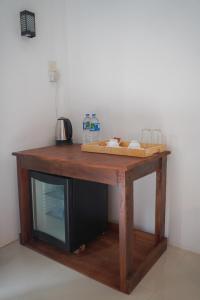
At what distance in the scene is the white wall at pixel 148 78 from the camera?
1617mm

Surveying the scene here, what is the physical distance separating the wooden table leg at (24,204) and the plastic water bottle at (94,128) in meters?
0.61

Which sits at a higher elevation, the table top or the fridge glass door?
the table top

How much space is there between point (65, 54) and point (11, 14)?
0.56m

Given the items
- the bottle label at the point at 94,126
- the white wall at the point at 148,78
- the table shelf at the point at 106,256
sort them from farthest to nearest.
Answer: the bottle label at the point at 94,126
the white wall at the point at 148,78
the table shelf at the point at 106,256

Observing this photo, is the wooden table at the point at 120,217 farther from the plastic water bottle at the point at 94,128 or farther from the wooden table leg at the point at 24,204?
the plastic water bottle at the point at 94,128

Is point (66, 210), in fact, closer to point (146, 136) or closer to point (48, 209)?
point (48, 209)

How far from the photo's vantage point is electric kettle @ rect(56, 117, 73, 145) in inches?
81.1

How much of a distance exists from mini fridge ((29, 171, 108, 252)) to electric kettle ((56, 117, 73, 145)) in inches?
16.8

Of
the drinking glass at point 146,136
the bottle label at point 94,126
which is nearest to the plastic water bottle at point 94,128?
the bottle label at point 94,126

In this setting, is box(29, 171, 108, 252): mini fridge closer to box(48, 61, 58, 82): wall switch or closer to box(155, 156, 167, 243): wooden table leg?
box(155, 156, 167, 243): wooden table leg

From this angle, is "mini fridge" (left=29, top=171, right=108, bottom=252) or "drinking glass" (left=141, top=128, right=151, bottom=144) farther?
"drinking glass" (left=141, top=128, right=151, bottom=144)

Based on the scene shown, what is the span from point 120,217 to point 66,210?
17.6 inches

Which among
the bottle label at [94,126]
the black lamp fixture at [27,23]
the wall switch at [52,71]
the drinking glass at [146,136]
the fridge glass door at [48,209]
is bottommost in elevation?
the fridge glass door at [48,209]

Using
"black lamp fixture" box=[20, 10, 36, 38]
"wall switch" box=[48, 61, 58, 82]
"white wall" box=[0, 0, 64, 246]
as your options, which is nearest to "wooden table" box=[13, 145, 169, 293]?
"white wall" box=[0, 0, 64, 246]
